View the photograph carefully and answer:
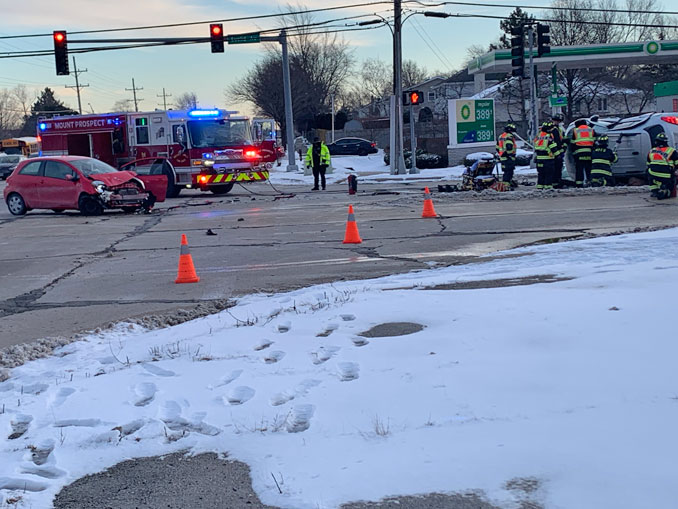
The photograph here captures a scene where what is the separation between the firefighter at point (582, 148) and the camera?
1912cm

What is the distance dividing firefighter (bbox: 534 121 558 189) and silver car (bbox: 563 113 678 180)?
24.4 inches

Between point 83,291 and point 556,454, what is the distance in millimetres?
7299

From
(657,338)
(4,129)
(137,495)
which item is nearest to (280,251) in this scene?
(657,338)

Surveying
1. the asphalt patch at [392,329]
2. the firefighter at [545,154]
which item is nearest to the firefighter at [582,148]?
the firefighter at [545,154]

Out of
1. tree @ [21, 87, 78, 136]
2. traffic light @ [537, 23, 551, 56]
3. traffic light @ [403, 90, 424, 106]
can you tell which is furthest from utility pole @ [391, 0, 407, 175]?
tree @ [21, 87, 78, 136]

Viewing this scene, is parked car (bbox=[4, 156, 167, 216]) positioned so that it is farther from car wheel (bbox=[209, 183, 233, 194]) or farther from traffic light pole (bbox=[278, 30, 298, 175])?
traffic light pole (bbox=[278, 30, 298, 175])

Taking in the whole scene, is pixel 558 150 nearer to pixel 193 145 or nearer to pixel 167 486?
pixel 193 145

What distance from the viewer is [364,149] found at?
56.7 metres

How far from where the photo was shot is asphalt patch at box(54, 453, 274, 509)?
151 inches

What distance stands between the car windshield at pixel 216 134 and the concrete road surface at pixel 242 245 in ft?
15.8

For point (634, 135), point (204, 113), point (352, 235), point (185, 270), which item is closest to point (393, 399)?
point (185, 270)

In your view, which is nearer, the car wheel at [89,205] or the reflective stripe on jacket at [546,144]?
the reflective stripe on jacket at [546,144]

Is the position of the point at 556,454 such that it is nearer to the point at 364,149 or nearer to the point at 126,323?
the point at 126,323

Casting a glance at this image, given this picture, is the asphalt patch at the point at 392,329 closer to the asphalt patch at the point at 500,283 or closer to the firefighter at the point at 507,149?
A: the asphalt patch at the point at 500,283
